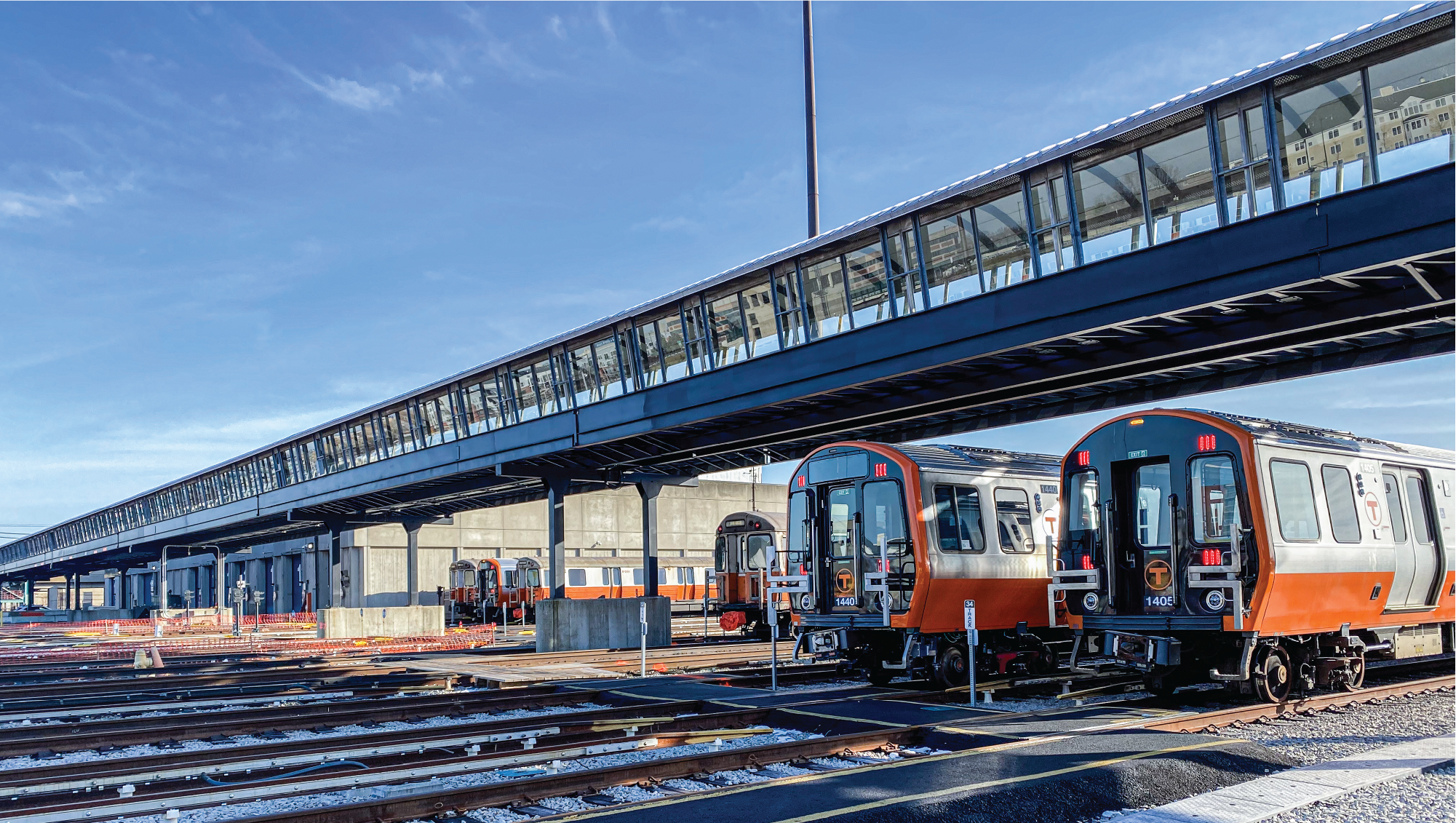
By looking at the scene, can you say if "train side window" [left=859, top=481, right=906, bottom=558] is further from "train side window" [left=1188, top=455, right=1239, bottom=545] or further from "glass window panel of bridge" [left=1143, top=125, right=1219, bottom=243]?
"glass window panel of bridge" [left=1143, top=125, right=1219, bottom=243]

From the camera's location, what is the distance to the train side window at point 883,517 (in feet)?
51.2

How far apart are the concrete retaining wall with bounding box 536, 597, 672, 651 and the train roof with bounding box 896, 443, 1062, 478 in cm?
1251

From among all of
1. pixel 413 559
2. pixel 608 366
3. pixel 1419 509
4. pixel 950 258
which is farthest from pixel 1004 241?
pixel 413 559

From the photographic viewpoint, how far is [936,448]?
16.8 metres

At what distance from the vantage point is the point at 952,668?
52.2 ft

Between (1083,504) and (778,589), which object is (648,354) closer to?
(778,589)

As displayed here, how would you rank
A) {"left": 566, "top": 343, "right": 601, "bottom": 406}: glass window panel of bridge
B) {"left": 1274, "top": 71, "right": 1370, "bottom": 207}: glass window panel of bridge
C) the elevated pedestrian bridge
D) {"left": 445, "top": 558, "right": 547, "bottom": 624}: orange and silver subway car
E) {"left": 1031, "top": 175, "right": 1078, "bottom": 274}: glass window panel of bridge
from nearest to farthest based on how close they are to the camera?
the elevated pedestrian bridge < {"left": 1274, "top": 71, "right": 1370, "bottom": 207}: glass window panel of bridge < {"left": 1031, "top": 175, "right": 1078, "bottom": 274}: glass window panel of bridge < {"left": 566, "top": 343, "right": 601, "bottom": 406}: glass window panel of bridge < {"left": 445, "top": 558, "right": 547, "bottom": 624}: orange and silver subway car

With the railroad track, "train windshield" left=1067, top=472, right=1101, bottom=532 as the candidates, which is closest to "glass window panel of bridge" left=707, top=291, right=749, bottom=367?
"train windshield" left=1067, top=472, right=1101, bottom=532

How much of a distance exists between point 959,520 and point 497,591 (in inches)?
1305

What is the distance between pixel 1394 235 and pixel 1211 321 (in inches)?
133

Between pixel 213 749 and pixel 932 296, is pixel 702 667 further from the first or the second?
pixel 213 749

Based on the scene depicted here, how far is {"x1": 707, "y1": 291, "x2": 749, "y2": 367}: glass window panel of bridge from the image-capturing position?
72.3 feet

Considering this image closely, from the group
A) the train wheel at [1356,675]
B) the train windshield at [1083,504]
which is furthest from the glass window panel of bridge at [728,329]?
the train wheel at [1356,675]

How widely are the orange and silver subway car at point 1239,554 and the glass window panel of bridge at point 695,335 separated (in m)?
9.99
